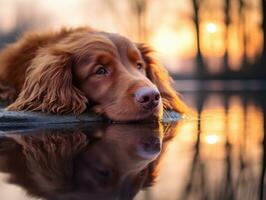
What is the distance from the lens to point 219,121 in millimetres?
3180

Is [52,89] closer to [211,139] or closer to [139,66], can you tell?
[139,66]

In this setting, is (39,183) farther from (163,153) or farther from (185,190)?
(163,153)

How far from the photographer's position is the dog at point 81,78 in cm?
266

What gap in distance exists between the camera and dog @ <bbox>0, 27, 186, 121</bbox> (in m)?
2.66

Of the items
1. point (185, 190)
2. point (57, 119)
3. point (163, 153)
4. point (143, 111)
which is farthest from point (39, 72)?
point (185, 190)

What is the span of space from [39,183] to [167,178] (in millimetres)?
269

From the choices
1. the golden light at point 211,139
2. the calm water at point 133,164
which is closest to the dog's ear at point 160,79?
the calm water at point 133,164

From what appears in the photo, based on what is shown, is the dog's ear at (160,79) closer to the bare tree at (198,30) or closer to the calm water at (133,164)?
the calm water at (133,164)

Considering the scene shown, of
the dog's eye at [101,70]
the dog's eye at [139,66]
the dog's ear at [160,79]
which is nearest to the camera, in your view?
the dog's eye at [101,70]

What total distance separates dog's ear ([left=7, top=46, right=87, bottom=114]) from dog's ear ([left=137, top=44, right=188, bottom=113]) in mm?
543

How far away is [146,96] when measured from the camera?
2.56 meters

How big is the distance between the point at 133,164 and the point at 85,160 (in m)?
0.16

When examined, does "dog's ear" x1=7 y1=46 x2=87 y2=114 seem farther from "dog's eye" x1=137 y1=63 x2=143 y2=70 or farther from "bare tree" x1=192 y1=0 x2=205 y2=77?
"bare tree" x1=192 y1=0 x2=205 y2=77

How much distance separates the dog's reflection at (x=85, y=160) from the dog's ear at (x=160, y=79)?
81 centimetres
